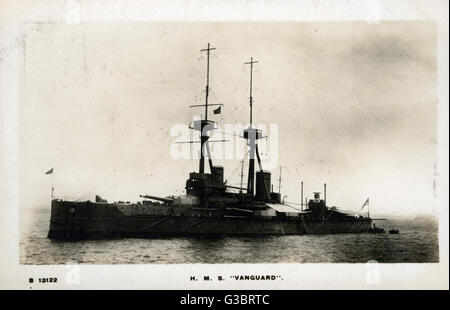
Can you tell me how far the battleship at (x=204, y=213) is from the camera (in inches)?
1032

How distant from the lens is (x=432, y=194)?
53.3 feet

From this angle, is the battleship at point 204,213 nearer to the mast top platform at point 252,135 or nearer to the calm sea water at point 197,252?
the mast top platform at point 252,135

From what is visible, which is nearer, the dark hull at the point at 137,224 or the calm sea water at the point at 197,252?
the calm sea water at the point at 197,252

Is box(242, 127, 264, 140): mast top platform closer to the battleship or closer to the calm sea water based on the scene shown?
the battleship

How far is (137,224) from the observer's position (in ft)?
89.8

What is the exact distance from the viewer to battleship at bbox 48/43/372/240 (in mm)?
26203

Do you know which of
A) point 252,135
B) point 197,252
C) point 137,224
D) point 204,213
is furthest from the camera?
point 204,213

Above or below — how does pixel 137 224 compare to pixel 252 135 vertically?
below

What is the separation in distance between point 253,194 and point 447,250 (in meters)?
20.0

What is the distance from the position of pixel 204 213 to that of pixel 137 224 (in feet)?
15.0

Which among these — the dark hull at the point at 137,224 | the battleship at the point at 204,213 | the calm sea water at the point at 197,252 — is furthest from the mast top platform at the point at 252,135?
the dark hull at the point at 137,224

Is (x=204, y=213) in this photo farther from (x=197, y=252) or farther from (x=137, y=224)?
(x=197, y=252)

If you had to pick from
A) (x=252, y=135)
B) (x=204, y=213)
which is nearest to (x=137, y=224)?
(x=204, y=213)

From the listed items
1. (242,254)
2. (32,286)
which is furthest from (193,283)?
(242,254)
